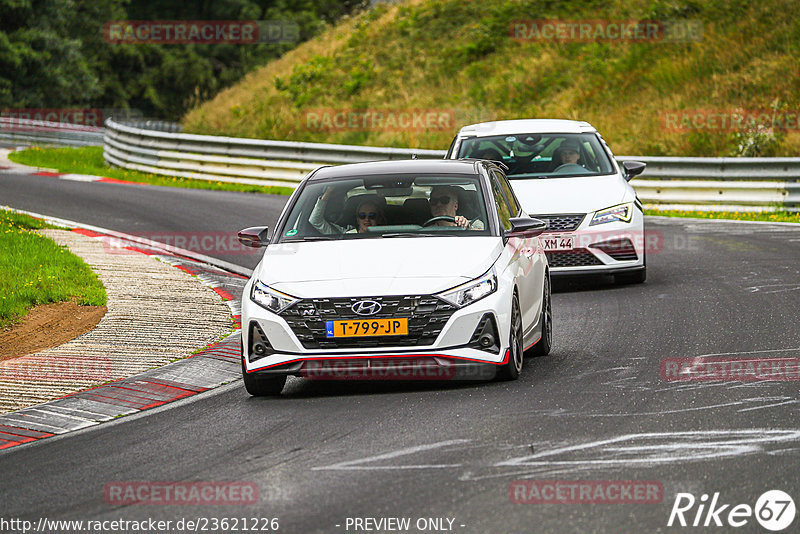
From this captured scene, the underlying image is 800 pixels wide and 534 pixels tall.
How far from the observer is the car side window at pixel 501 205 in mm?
9608

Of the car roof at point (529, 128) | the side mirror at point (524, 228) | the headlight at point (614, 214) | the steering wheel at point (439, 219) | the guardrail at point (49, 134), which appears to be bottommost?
the guardrail at point (49, 134)

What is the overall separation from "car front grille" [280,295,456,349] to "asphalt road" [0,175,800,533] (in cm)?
39

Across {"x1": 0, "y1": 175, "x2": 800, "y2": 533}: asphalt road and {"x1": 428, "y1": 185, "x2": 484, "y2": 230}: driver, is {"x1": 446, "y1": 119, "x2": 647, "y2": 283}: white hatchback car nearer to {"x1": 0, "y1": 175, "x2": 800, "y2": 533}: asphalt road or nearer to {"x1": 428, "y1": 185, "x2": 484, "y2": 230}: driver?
{"x1": 0, "y1": 175, "x2": 800, "y2": 533}: asphalt road

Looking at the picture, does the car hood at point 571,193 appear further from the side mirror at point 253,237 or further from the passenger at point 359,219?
the side mirror at point 253,237

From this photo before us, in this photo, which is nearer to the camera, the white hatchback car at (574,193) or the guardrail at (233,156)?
the white hatchback car at (574,193)

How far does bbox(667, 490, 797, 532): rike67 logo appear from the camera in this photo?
540 cm

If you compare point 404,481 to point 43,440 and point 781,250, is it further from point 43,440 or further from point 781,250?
point 781,250

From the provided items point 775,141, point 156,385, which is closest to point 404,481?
point 156,385

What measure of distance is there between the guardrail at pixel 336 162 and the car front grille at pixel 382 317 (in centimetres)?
902

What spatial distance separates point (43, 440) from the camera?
7.71 m

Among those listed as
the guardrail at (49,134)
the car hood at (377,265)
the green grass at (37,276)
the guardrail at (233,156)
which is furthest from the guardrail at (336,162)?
the car hood at (377,265)

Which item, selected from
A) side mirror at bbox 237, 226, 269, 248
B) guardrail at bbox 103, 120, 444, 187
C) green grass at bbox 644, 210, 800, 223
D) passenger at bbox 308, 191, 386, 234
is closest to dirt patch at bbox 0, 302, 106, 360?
side mirror at bbox 237, 226, 269, 248

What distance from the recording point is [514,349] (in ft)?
28.7

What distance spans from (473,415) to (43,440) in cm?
262
